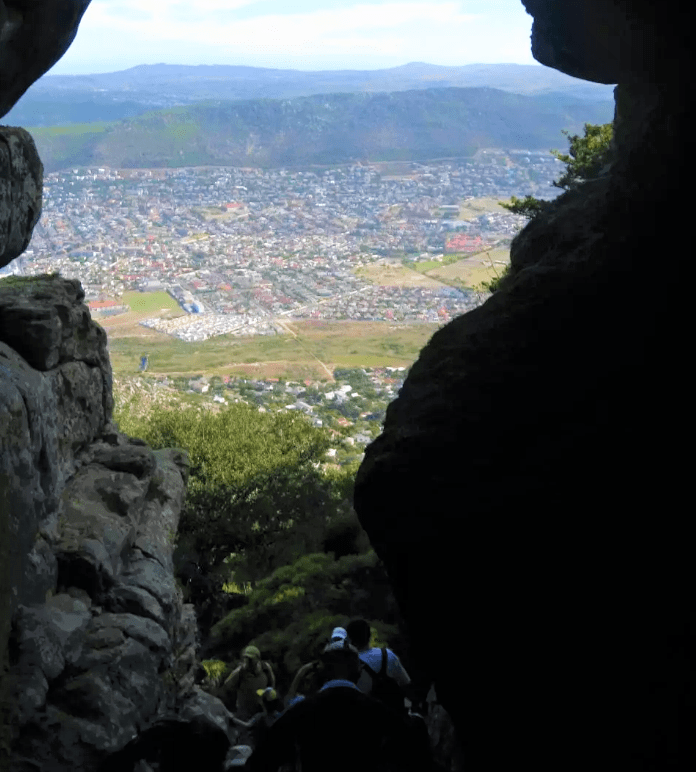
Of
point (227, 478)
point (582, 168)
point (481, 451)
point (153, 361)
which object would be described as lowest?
point (153, 361)

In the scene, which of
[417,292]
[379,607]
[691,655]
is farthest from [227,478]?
[417,292]

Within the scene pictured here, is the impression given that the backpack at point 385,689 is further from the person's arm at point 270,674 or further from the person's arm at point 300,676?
the person's arm at point 270,674

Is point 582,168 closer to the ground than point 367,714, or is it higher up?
higher up

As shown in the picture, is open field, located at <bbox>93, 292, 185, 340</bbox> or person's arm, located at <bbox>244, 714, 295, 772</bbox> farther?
open field, located at <bbox>93, 292, 185, 340</bbox>

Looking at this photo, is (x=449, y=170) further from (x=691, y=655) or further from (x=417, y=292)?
(x=691, y=655)

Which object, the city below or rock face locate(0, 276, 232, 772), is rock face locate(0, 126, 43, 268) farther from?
the city below

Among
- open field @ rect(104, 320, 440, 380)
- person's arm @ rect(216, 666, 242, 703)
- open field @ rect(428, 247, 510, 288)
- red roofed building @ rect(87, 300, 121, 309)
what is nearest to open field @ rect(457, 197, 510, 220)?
open field @ rect(428, 247, 510, 288)
